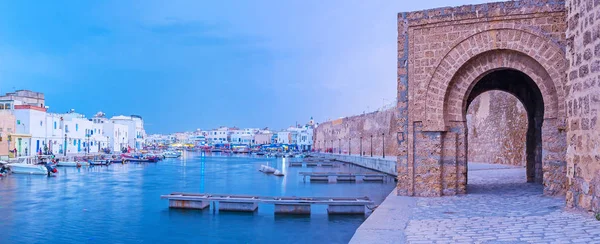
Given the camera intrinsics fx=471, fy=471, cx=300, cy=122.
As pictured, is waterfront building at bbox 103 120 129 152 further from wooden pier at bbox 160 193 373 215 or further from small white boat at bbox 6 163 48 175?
wooden pier at bbox 160 193 373 215

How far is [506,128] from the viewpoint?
76.7 ft

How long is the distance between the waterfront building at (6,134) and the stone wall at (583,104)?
36.3 m

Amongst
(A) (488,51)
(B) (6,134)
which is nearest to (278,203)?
(A) (488,51)

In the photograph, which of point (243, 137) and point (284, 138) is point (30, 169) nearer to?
point (284, 138)

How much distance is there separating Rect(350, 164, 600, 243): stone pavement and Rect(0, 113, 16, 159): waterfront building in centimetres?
3323

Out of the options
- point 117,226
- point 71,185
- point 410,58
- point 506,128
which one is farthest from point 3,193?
point 506,128

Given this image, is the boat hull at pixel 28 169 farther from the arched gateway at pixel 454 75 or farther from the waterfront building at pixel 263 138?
the waterfront building at pixel 263 138

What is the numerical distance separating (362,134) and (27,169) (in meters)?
31.7

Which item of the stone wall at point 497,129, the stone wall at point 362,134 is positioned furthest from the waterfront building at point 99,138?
the stone wall at point 497,129

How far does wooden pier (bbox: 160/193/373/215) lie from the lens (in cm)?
1236

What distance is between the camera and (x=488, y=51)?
954 centimetres

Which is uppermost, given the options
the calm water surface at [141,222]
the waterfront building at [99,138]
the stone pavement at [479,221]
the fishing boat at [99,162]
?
the waterfront building at [99,138]

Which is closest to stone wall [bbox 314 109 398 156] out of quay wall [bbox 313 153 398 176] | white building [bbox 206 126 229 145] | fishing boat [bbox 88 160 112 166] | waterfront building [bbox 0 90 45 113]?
quay wall [bbox 313 153 398 176]

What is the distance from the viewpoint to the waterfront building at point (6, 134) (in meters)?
→ 33.8
